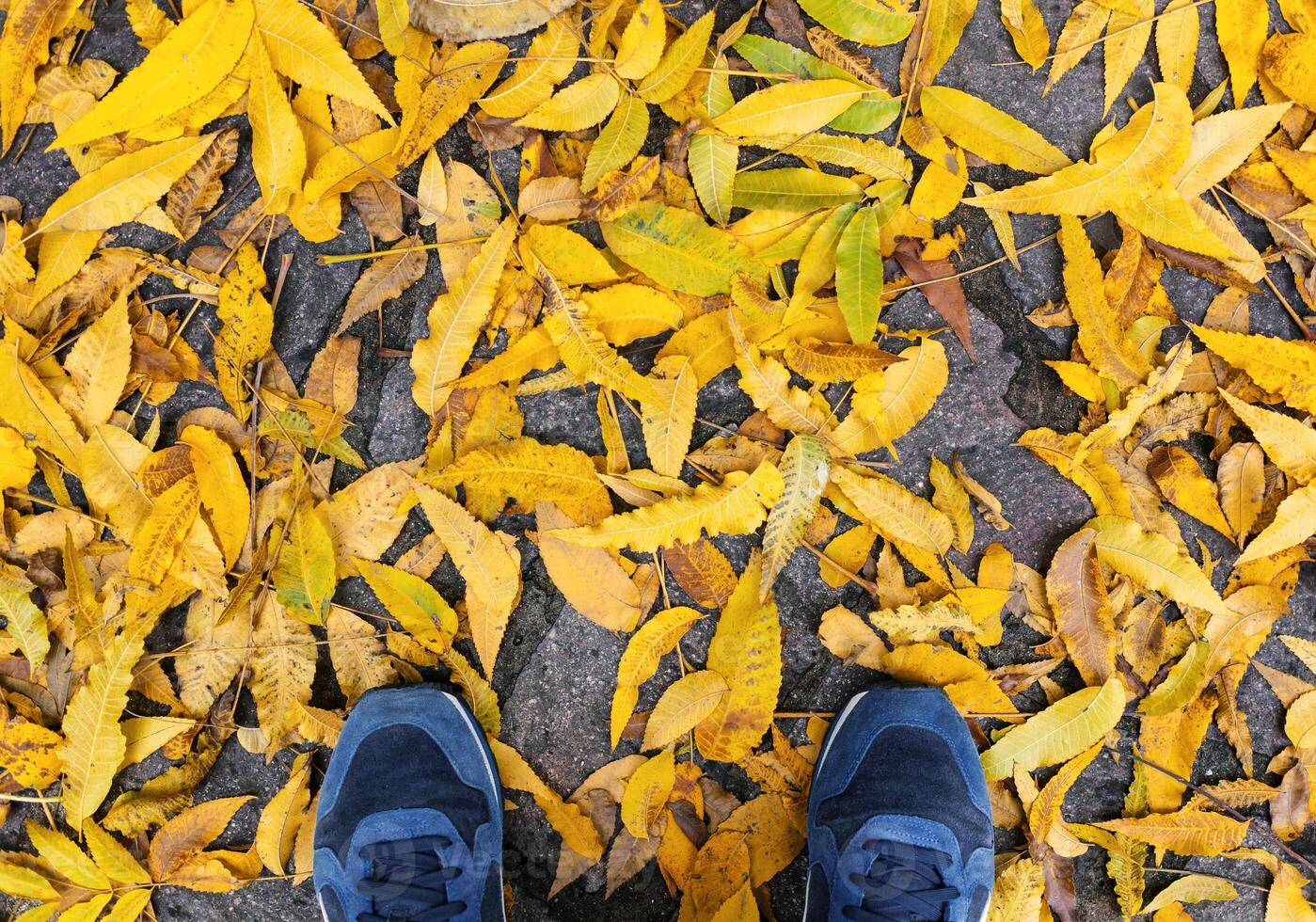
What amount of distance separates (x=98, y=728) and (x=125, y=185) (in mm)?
900

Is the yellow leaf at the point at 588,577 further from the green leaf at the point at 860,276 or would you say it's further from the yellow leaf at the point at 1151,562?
the yellow leaf at the point at 1151,562

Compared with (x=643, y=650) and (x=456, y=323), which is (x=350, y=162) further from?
(x=643, y=650)

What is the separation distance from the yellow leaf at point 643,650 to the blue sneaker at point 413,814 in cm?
26

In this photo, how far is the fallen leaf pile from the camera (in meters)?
1.14

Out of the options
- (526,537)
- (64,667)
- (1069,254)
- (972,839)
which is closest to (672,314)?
(526,537)

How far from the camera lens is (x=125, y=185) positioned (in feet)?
3.85

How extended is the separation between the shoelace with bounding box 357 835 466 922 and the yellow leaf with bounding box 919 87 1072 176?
1464 mm

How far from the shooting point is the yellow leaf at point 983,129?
1.16 m

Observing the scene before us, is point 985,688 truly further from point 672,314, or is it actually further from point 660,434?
point 672,314

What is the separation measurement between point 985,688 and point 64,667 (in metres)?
1.59

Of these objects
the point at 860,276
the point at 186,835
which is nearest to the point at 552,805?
the point at 186,835

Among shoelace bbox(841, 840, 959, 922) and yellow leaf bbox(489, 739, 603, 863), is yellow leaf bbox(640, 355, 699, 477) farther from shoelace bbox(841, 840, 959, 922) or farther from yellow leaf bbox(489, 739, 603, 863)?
shoelace bbox(841, 840, 959, 922)

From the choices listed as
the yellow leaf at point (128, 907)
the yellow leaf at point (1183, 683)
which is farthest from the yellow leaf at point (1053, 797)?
the yellow leaf at point (128, 907)

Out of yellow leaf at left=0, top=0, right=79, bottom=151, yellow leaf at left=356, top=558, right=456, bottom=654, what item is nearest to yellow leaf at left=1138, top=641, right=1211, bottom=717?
yellow leaf at left=356, top=558, right=456, bottom=654
